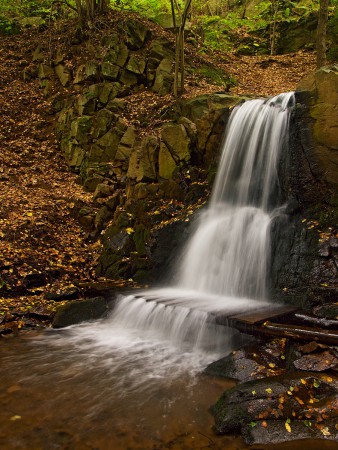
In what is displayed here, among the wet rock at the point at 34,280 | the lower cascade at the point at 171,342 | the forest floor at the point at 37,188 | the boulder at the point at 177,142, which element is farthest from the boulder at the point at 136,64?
the wet rock at the point at 34,280

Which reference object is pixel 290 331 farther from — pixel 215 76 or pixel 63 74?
pixel 63 74

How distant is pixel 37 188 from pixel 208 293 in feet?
24.1

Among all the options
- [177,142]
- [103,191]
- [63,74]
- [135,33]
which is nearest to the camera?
[177,142]

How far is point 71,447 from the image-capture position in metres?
3.60

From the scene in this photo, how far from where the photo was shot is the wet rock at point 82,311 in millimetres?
7391

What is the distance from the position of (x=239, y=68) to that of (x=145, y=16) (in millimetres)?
5490

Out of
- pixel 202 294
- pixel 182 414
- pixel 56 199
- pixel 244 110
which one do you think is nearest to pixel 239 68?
pixel 244 110

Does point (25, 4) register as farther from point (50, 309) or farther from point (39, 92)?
point (50, 309)

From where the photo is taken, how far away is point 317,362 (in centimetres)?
445

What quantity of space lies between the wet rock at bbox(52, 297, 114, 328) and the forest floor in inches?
13.0

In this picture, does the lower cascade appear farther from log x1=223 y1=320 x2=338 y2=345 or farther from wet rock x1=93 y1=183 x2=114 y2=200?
wet rock x1=93 y1=183 x2=114 y2=200

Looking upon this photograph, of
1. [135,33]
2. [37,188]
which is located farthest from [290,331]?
[135,33]

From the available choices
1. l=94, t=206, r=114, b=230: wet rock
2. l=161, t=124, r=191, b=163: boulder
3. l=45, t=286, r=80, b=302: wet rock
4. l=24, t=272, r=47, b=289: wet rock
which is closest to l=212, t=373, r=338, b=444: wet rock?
l=45, t=286, r=80, b=302: wet rock

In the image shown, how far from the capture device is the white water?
5711 mm
